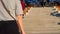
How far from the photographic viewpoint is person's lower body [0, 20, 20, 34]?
157cm

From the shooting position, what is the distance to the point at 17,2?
1667 millimetres

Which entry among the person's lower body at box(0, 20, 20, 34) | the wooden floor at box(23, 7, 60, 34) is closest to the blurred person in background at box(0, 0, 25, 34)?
the person's lower body at box(0, 20, 20, 34)

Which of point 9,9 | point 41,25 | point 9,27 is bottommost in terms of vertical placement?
point 41,25

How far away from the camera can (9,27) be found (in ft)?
5.21

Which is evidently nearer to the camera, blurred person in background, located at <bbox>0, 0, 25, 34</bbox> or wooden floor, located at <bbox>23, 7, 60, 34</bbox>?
blurred person in background, located at <bbox>0, 0, 25, 34</bbox>

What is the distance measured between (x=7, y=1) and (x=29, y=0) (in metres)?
12.2

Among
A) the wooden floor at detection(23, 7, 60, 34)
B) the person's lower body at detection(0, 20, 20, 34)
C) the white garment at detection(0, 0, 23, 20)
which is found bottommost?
the wooden floor at detection(23, 7, 60, 34)

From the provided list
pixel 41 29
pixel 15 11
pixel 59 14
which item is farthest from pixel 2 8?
pixel 59 14

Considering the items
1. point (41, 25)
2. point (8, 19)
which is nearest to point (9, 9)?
point (8, 19)

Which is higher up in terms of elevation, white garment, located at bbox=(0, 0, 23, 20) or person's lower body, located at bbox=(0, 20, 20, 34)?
white garment, located at bbox=(0, 0, 23, 20)

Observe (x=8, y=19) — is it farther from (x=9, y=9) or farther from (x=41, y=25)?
(x=41, y=25)

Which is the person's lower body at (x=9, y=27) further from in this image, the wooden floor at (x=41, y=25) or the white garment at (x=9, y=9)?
the wooden floor at (x=41, y=25)

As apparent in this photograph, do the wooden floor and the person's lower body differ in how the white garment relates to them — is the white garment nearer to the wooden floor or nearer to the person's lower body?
the person's lower body

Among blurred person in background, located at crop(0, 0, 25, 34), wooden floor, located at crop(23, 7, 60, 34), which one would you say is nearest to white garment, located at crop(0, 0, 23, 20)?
blurred person in background, located at crop(0, 0, 25, 34)
